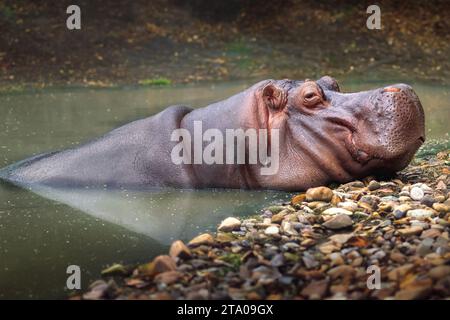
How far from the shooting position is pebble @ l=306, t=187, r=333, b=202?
14.6ft

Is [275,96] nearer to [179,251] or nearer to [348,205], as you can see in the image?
[348,205]

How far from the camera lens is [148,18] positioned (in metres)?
16.2

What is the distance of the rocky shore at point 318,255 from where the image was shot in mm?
2975

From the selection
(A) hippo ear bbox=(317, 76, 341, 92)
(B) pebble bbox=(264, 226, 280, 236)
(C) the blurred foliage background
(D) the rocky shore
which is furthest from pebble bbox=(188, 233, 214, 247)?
(C) the blurred foliage background

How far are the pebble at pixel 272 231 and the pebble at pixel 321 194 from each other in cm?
58

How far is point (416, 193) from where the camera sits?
439cm

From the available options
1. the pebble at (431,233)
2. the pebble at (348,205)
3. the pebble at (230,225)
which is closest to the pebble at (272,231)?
the pebble at (230,225)

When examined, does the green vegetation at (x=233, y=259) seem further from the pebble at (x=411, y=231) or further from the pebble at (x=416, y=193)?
the pebble at (x=416, y=193)

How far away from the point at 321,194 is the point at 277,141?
0.59 meters

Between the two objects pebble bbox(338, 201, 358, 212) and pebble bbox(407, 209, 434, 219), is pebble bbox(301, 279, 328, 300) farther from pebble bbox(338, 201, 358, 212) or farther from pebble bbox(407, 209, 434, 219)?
pebble bbox(338, 201, 358, 212)

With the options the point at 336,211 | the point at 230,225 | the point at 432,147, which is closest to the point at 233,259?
the point at 230,225
